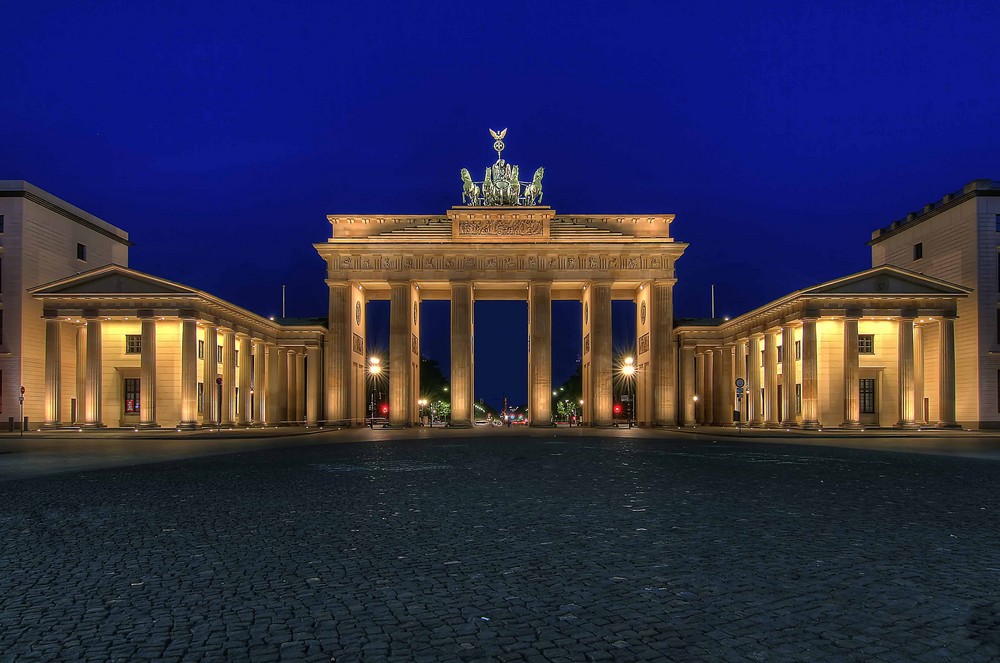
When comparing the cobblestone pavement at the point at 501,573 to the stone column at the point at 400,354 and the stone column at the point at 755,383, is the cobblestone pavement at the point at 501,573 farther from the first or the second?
the stone column at the point at 755,383

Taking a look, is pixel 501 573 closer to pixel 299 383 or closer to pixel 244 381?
pixel 244 381

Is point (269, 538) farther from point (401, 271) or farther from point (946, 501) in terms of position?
point (401, 271)

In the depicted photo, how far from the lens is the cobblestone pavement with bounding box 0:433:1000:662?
5586mm

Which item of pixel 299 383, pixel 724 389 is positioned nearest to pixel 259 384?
pixel 299 383

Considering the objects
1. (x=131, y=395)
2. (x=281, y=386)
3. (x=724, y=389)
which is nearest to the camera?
(x=131, y=395)

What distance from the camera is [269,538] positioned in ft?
32.2

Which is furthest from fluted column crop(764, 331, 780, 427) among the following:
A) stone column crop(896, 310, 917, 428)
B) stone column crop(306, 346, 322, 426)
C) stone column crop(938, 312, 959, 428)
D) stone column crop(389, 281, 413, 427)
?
stone column crop(306, 346, 322, 426)

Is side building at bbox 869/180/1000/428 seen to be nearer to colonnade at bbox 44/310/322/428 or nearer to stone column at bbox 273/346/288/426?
colonnade at bbox 44/310/322/428

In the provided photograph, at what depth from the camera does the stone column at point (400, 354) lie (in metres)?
66.6

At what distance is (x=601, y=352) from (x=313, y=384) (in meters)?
26.6

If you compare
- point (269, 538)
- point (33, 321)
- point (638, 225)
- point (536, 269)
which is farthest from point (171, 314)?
point (269, 538)

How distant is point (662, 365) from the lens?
6719 centimetres

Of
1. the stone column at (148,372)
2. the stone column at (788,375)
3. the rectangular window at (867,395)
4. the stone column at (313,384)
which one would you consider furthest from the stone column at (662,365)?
the stone column at (148,372)

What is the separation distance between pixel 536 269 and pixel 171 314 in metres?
29.5
